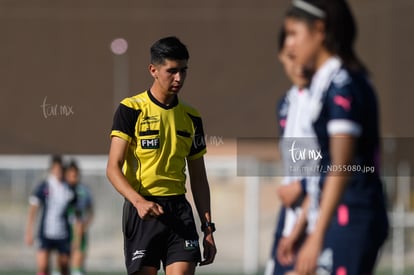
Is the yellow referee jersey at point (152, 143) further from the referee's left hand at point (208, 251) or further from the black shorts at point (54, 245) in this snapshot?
the black shorts at point (54, 245)

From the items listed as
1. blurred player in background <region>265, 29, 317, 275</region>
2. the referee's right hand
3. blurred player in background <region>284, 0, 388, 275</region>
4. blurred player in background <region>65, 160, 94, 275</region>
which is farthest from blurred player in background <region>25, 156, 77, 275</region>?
blurred player in background <region>284, 0, 388, 275</region>

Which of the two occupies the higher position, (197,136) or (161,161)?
(197,136)

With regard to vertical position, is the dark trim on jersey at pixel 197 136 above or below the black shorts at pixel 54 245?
above

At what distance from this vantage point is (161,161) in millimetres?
6875

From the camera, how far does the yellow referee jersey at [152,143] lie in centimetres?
686

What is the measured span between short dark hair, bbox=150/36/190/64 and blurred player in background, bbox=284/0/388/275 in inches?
Answer: 76.9

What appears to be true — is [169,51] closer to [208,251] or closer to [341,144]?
[208,251]

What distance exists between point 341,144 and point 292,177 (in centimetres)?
60

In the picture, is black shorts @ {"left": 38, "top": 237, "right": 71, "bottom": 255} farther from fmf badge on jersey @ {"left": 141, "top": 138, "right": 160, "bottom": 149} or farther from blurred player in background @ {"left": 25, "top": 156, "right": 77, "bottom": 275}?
fmf badge on jersey @ {"left": 141, "top": 138, "right": 160, "bottom": 149}

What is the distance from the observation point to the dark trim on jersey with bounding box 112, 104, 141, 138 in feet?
22.4

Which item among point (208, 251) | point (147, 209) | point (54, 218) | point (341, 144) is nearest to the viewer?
point (341, 144)

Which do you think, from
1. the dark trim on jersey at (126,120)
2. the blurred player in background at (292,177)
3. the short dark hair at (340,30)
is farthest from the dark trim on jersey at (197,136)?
the short dark hair at (340,30)

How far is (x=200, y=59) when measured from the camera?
36.0 meters

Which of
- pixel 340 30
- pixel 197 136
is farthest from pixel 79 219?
pixel 340 30
